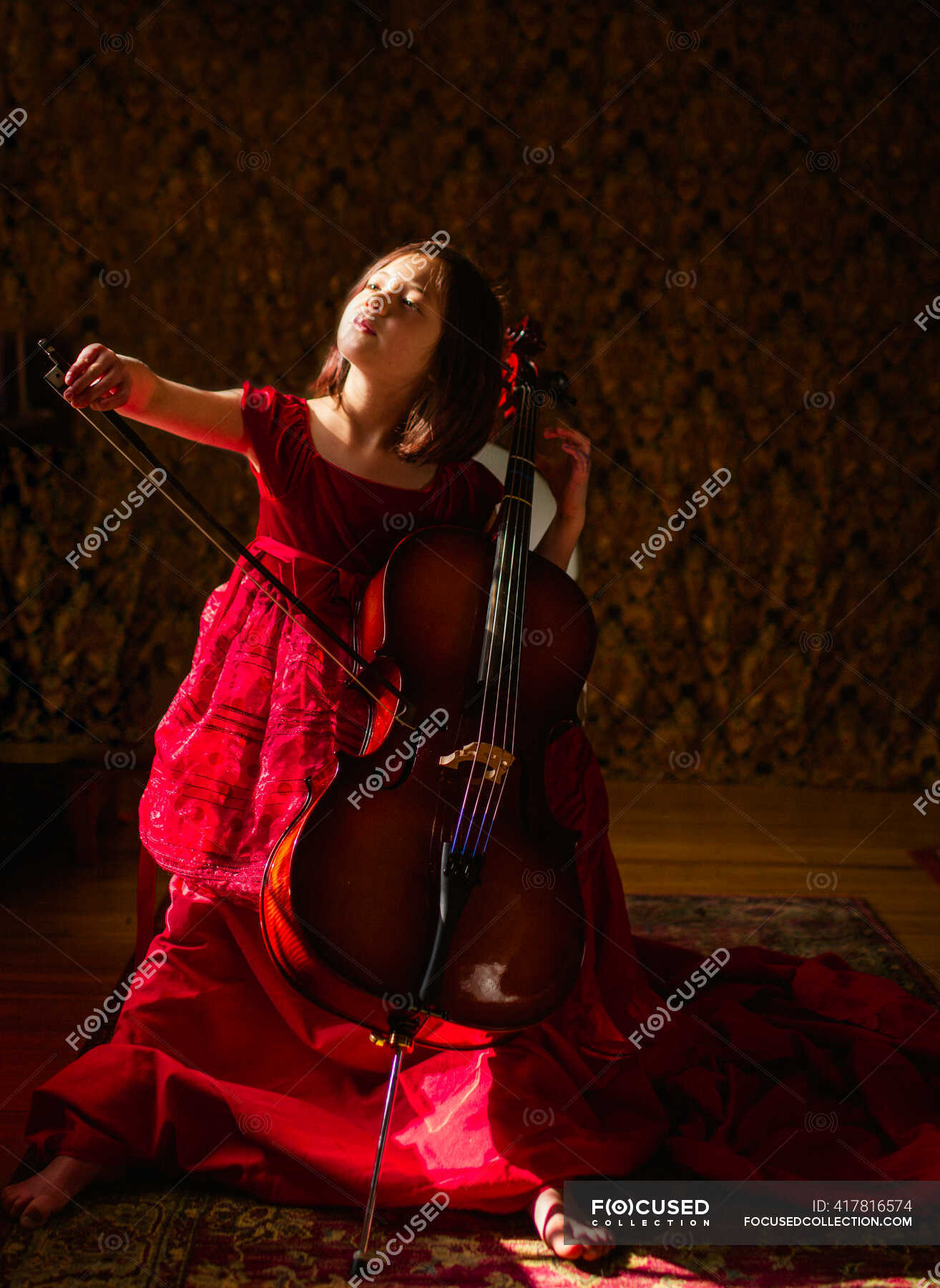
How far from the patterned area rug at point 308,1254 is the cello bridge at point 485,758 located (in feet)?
1.72

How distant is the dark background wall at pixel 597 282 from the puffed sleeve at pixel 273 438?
1.49m

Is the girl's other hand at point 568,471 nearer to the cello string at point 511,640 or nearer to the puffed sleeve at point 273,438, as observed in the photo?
the cello string at point 511,640

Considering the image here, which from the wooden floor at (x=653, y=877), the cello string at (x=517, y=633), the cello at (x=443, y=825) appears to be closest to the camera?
the cello at (x=443, y=825)

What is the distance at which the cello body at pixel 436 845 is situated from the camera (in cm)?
122

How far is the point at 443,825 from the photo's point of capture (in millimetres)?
1279

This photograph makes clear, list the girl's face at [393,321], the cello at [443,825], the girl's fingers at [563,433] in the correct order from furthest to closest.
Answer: the girl's fingers at [563,433] < the girl's face at [393,321] < the cello at [443,825]

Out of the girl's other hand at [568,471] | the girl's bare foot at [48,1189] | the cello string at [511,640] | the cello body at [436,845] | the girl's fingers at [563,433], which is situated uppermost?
the girl's fingers at [563,433]

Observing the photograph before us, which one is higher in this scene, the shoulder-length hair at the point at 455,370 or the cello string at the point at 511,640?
the shoulder-length hair at the point at 455,370

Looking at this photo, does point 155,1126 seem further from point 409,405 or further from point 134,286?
point 134,286

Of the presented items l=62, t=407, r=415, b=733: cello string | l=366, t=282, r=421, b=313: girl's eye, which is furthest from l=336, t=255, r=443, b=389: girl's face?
l=62, t=407, r=415, b=733: cello string

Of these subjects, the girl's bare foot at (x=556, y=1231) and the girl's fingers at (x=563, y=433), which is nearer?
the girl's bare foot at (x=556, y=1231)

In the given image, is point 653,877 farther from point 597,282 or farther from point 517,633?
point 597,282

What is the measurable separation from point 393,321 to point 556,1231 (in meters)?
1.13

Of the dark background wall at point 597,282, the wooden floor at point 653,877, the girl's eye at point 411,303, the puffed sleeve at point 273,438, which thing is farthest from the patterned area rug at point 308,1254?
the dark background wall at point 597,282
